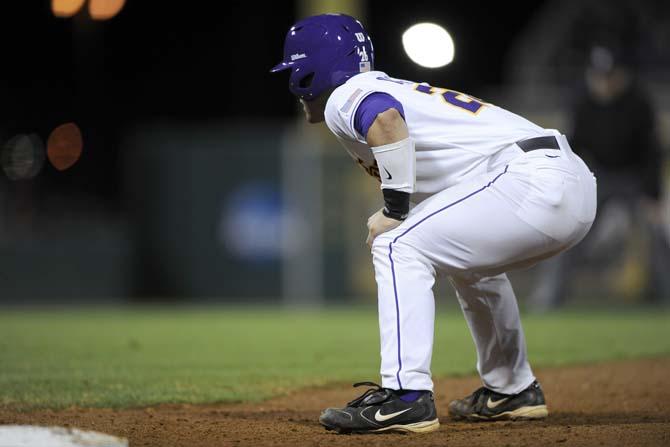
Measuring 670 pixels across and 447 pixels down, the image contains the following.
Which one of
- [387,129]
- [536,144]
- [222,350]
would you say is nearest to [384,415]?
[387,129]

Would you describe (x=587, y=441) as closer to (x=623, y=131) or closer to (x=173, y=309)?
(x=623, y=131)

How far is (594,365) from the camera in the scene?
6.49m

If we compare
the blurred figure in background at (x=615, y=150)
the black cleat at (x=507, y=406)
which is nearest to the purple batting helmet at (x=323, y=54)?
the black cleat at (x=507, y=406)

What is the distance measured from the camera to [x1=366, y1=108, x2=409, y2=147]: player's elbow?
380 cm

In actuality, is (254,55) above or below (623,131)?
above

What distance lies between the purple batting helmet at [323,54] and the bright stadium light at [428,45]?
20.1 inches

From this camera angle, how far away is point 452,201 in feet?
12.8

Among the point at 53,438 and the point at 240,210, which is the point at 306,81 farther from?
the point at 240,210

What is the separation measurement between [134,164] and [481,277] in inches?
445

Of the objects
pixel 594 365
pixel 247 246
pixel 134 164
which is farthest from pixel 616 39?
pixel 594 365

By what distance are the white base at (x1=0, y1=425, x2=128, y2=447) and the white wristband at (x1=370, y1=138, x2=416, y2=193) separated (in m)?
1.41

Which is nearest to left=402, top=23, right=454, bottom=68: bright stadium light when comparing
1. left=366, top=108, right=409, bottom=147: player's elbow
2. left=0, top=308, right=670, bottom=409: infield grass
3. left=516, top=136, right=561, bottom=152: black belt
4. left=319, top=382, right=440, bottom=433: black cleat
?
left=516, top=136, right=561, bottom=152: black belt

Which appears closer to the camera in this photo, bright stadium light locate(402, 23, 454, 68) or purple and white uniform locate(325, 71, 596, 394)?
purple and white uniform locate(325, 71, 596, 394)

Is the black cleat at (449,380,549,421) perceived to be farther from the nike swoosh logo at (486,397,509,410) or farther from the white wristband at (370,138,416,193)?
the white wristband at (370,138,416,193)
